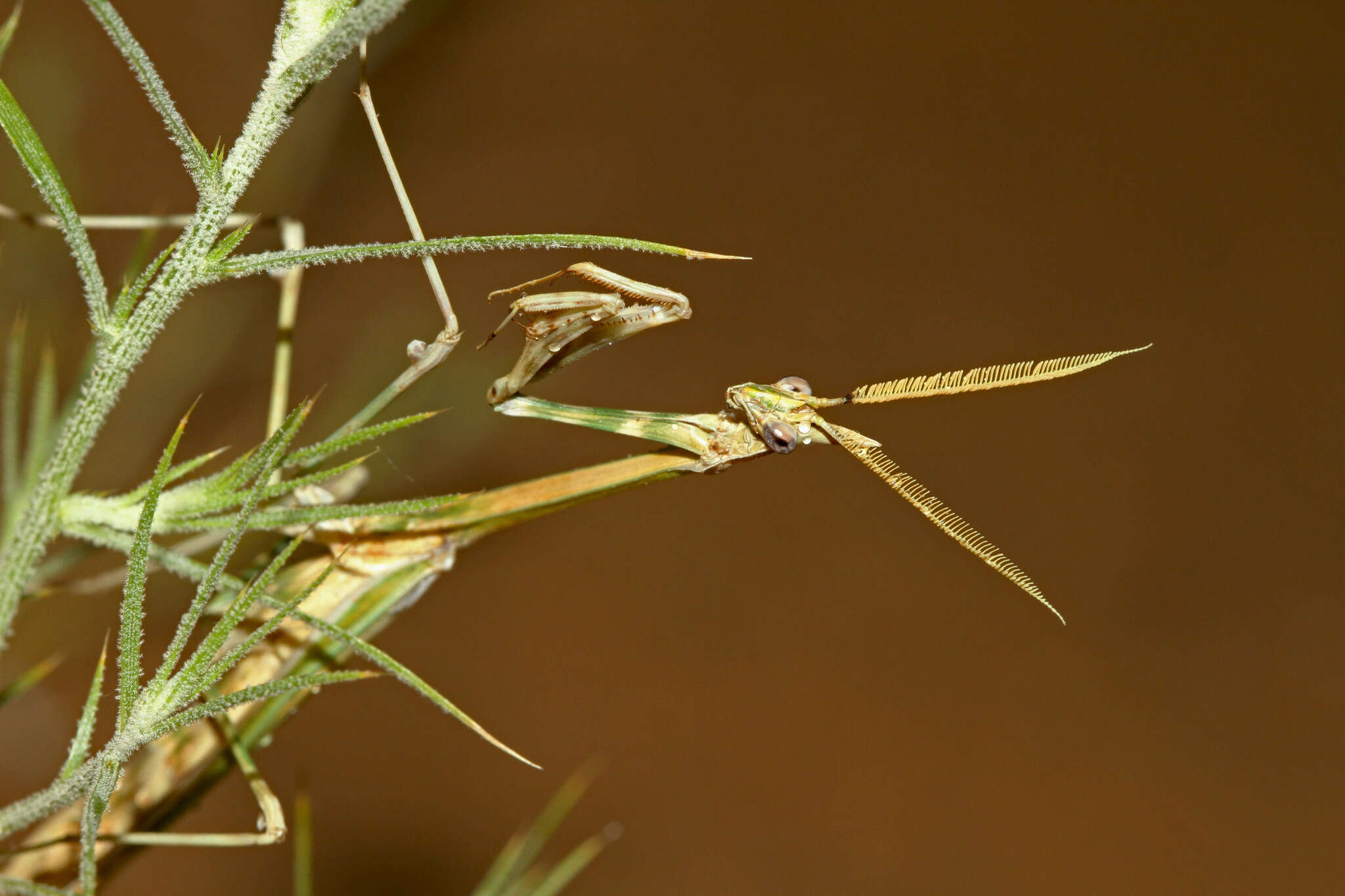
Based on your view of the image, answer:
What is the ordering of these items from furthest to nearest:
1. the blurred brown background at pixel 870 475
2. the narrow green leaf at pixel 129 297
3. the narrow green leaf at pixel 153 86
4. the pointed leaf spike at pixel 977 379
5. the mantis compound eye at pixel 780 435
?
1. the blurred brown background at pixel 870 475
2. the mantis compound eye at pixel 780 435
3. the pointed leaf spike at pixel 977 379
4. the narrow green leaf at pixel 129 297
5. the narrow green leaf at pixel 153 86

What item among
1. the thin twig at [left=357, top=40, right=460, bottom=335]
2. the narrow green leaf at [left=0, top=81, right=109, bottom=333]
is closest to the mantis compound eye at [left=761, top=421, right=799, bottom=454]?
the thin twig at [left=357, top=40, right=460, bottom=335]

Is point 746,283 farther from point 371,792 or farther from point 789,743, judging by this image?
point 371,792

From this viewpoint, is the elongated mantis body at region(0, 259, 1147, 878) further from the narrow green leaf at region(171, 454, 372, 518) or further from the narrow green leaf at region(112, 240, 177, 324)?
the narrow green leaf at region(112, 240, 177, 324)

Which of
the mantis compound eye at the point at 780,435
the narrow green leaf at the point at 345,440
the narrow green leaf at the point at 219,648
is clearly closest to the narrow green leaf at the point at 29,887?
the narrow green leaf at the point at 219,648

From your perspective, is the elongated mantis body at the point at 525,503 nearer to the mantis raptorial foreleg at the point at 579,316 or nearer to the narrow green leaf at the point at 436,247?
the mantis raptorial foreleg at the point at 579,316

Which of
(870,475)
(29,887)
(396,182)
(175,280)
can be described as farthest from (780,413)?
(870,475)
